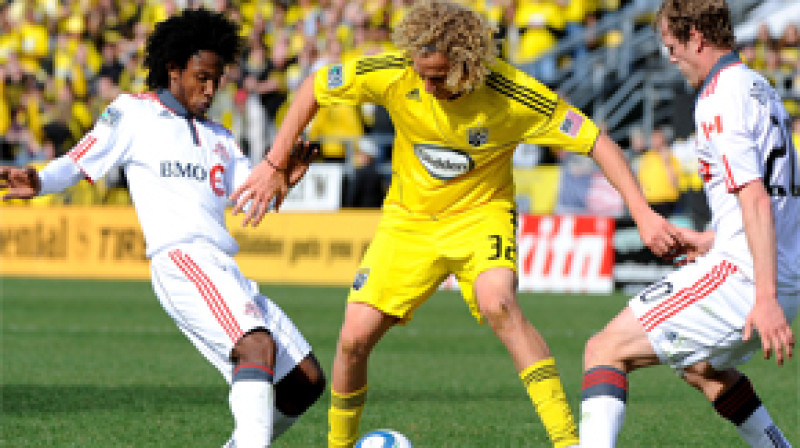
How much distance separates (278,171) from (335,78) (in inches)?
21.7

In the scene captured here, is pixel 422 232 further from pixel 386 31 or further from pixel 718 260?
pixel 386 31

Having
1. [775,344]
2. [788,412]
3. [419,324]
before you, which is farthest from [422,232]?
[419,324]

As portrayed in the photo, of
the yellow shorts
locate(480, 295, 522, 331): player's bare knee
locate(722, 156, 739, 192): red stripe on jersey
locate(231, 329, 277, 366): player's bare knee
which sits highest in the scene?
locate(722, 156, 739, 192): red stripe on jersey

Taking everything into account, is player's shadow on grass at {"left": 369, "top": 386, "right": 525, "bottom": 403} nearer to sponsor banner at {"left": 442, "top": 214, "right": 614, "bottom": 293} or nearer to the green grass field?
the green grass field

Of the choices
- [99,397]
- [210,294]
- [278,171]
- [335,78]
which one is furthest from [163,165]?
[99,397]

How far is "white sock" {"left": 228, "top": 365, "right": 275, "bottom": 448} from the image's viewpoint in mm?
5168

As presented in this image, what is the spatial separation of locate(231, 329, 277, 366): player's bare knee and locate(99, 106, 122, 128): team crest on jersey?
1312 millimetres

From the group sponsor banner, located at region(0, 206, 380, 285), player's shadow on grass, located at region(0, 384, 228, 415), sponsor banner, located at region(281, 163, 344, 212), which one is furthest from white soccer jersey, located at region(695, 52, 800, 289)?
sponsor banner, located at region(281, 163, 344, 212)

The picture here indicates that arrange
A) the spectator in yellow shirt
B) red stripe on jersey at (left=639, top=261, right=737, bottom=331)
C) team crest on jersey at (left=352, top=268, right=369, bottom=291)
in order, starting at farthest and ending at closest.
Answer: the spectator in yellow shirt
team crest on jersey at (left=352, top=268, right=369, bottom=291)
red stripe on jersey at (left=639, top=261, right=737, bottom=331)

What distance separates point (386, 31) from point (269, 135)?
310 centimetres

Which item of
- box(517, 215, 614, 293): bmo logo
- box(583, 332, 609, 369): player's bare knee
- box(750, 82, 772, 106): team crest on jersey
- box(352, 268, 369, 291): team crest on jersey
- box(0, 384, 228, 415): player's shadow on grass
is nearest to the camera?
box(750, 82, 772, 106): team crest on jersey

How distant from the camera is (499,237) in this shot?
5867 mm

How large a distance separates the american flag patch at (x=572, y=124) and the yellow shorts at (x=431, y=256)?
0.55 meters

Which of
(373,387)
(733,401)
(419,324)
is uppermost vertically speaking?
(733,401)
